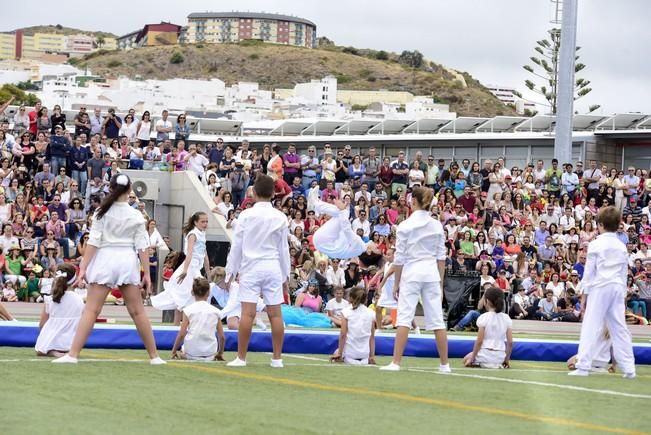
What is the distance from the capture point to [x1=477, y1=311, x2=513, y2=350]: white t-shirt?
46.5 ft

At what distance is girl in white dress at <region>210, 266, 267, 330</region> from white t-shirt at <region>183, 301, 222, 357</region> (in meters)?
1.48

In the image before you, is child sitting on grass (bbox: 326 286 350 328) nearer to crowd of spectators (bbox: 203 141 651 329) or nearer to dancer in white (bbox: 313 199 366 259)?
dancer in white (bbox: 313 199 366 259)

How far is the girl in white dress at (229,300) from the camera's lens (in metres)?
16.8

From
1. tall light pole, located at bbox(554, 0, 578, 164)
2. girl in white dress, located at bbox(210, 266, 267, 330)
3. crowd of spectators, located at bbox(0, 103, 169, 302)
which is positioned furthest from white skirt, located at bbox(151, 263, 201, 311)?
tall light pole, located at bbox(554, 0, 578, 164)

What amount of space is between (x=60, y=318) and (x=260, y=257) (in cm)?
267

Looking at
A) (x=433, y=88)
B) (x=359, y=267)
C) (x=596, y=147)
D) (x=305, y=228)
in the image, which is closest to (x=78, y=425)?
(x=359, y=267)

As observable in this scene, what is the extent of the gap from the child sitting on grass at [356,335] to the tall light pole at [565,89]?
23952 millimetres

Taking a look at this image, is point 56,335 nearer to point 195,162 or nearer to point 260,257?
point 260,257

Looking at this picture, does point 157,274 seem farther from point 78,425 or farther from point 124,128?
point 78,425

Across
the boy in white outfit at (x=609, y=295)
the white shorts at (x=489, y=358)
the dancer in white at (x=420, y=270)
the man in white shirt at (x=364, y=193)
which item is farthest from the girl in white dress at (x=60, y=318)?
the man in white shirt at (x=364, y=193)

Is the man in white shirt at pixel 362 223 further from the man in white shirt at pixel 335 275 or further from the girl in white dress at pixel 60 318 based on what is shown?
the girl in white dress at pixel 60 318

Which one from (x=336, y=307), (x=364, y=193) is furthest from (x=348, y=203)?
(x=336, y=307)

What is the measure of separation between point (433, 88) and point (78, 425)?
18766 cm

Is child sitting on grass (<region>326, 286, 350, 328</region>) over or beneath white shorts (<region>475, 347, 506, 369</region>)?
beneath
